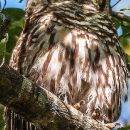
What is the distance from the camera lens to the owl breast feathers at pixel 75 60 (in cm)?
297

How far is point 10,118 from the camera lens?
3074mm

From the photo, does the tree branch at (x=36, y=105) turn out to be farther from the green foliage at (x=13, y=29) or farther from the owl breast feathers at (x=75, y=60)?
the green foliage at (x=13, y=29)

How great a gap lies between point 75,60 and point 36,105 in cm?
108

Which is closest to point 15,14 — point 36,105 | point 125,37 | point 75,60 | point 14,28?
point 14,28

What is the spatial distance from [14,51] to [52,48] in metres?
0.49

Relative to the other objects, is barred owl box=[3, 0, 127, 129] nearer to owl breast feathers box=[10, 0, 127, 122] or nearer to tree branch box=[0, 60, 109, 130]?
owl breast feathers box=[10, 0, 127, 122]

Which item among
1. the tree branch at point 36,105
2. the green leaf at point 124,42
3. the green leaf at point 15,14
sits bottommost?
the green leaf at point 124,42

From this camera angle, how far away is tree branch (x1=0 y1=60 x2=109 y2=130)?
1813 mm

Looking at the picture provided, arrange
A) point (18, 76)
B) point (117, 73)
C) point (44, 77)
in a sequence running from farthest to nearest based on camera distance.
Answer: point (117, 73) < point (44, 77) < point (18, 76)

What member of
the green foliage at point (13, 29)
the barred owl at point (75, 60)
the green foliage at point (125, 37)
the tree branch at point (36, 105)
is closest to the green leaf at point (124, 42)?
the green foliage at point (125, 37)

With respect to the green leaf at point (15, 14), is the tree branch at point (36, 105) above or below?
below

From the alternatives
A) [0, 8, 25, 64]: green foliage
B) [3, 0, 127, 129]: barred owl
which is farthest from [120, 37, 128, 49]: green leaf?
[0, 8, 25, 64]: green foliage

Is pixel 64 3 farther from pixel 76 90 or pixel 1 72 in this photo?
pixel 1 72

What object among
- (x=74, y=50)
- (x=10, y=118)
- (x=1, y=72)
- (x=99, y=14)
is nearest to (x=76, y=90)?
(x=74, y=50)
